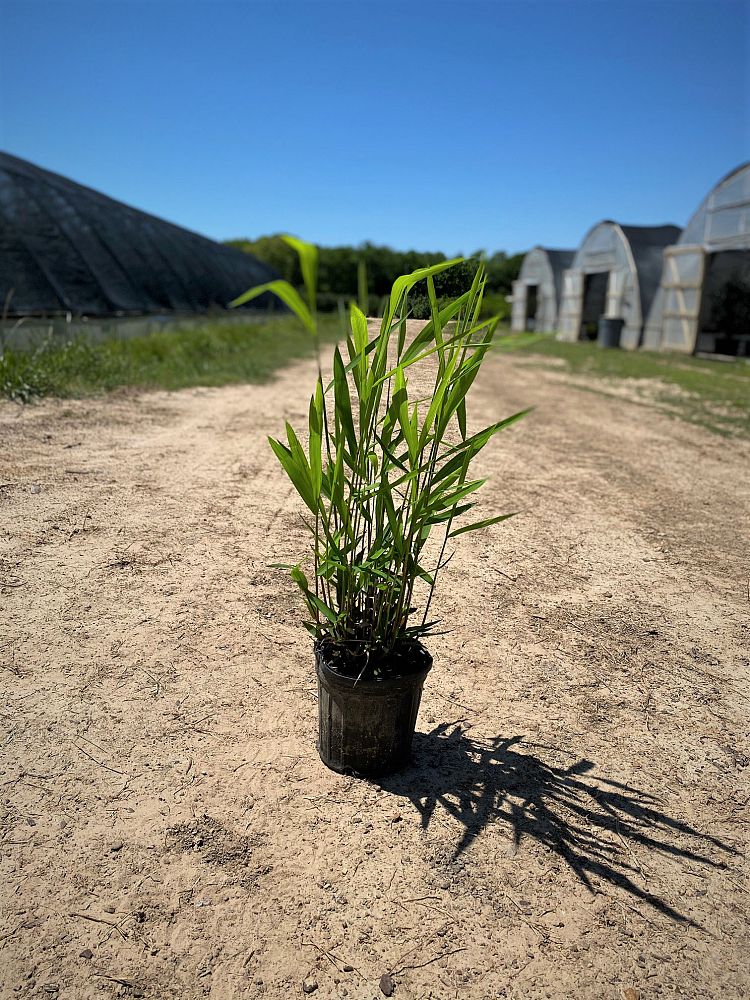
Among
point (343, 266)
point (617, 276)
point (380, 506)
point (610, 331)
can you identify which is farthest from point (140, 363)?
point (343, 266)

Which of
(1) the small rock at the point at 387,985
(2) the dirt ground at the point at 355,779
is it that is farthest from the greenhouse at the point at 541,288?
(1) the small rock at the point at 387,985

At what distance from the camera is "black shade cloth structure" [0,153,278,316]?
907 centimetres

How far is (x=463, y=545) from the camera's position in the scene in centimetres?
368

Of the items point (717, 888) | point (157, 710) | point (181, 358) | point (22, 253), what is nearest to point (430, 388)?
point (157, 710)

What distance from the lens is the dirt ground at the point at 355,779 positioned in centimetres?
150

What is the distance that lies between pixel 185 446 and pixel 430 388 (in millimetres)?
3446

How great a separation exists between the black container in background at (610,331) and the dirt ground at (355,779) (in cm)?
1441

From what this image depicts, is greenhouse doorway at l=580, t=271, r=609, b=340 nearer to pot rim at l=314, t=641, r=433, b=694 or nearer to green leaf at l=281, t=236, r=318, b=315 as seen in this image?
pot rim at l=314, t=641, r=433, b=694

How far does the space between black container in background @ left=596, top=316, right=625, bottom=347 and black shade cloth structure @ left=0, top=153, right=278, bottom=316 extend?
30.8 feet

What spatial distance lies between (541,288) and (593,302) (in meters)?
2.80

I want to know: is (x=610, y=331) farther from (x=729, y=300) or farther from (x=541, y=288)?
(x=541, y=288)

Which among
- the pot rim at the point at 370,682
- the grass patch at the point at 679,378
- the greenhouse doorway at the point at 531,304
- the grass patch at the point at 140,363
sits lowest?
the pot rim at the point at 370,682

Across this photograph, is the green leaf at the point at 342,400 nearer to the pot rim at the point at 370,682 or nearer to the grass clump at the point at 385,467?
the grass clump at the point at 385,467

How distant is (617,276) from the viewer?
17516 mm
